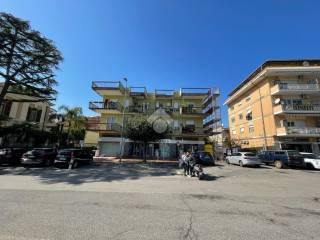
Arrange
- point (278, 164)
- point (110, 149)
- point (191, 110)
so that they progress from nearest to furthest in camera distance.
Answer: point (278, 164), point (110, 149), point (191, 110)

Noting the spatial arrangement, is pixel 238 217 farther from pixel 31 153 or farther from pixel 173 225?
pixel 31 153

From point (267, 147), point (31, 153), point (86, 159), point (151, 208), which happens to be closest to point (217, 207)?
point (151, 208)

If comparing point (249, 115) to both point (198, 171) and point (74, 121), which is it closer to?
point (198, 171)

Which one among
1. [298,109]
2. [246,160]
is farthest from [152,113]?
[298,109]

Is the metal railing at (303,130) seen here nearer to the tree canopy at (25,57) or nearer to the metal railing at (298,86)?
the metal railing at (298,86)

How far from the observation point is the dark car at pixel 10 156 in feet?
56.3

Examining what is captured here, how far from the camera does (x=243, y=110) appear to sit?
123 ft

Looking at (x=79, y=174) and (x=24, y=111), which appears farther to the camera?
(x=24, y=111)

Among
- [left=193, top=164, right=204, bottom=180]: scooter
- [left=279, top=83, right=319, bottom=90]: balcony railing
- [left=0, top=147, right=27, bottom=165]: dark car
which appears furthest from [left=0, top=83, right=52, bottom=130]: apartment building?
[left=279, top=83, right=319, bottom=90]: balcony railing

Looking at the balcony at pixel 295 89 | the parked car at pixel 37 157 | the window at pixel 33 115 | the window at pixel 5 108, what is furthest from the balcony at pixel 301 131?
the window at pixel 33 115

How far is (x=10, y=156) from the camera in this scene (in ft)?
57.0

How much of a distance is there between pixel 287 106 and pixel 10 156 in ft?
111

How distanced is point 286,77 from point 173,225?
3243 centimetres

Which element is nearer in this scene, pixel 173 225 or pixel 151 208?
pixel 173 225
